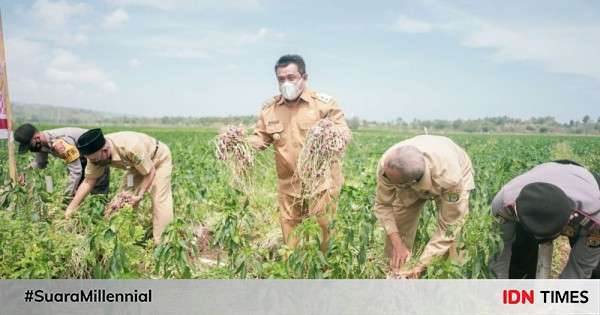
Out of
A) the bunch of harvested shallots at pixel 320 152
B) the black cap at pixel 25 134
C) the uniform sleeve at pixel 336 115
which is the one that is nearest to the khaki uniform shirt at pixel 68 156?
the black cap at pixel 25 134

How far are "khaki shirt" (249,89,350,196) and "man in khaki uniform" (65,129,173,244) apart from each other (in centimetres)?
108

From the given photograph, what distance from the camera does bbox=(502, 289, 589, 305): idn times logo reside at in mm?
2797

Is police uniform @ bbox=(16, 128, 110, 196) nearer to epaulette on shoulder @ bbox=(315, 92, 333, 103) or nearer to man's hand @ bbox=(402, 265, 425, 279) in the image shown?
epaulette on shoulder @ bbox=(315, 92, 333, 103)

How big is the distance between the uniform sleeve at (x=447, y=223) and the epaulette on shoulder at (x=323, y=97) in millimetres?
1178

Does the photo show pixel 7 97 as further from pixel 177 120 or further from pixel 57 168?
pixel 177 120

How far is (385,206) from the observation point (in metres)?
3.29

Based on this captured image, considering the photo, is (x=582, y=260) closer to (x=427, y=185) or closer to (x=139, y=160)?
(x=427, y=185)

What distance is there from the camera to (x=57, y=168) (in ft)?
23.3

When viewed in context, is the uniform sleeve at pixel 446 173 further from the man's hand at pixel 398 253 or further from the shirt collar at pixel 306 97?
the shirt collar at pixel 306 97

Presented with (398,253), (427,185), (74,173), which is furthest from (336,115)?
(74,173)

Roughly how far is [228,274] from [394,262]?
3.68 ft

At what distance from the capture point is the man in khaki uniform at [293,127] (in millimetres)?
3609

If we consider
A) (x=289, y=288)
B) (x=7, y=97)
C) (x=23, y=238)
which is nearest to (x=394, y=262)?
(x=289, y=288)

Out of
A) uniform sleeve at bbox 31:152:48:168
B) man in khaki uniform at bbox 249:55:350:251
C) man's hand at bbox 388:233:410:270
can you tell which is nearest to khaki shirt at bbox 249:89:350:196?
man in khaki uniform at bbox 249:55:350:251
